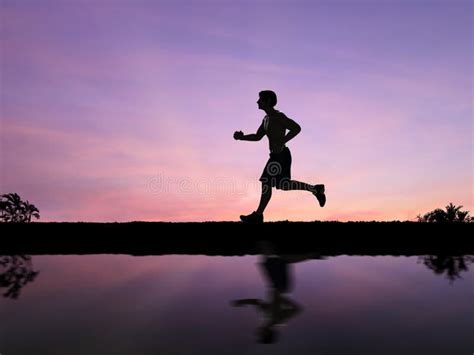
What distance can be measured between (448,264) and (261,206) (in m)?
4.22

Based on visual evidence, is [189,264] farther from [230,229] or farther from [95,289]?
[230,229]

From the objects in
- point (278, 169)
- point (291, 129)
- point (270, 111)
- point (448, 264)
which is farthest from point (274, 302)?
point (270, 111)

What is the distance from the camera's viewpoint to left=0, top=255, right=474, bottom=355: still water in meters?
3.04

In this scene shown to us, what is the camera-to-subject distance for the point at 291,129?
925 cm

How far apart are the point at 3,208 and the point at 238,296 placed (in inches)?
627

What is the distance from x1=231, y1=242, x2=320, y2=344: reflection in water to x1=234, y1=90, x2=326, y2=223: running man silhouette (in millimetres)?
3482

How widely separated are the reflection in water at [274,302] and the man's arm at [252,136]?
13.6 ft

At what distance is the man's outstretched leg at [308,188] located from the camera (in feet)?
31.1

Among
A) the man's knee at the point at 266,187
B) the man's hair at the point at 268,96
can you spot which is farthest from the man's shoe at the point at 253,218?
the man's hair at the point at 268,96

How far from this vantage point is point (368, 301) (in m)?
4.09

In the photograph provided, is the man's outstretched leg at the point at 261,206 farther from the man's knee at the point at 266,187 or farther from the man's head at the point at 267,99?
the man's head at the point at 267,99

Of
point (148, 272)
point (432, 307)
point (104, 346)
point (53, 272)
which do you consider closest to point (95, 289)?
point (148, 272)

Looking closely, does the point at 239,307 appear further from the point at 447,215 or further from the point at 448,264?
the point at 447,215

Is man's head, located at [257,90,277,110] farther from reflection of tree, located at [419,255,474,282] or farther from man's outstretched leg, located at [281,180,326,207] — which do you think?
reflection of tree, located at [419,255,474,282]
